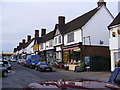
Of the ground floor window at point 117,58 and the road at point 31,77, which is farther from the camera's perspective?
the ground floor window at point 117,58

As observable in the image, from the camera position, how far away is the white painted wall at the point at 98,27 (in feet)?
100

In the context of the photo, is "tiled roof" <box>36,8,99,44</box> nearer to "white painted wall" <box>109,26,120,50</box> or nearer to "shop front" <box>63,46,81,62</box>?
"shop front" <box>63,46,81,62</box>

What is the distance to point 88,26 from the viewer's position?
30562 mm

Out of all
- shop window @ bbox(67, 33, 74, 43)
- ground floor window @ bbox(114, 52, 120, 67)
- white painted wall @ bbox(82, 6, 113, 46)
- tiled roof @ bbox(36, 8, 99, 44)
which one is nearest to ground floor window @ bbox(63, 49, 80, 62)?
shop window @ bbox(67, 33, 74, 43)

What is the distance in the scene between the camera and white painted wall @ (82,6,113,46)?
30500 millimetres

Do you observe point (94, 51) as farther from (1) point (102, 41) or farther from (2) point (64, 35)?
(2) point (64, 35)

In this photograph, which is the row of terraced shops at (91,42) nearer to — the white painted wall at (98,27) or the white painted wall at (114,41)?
the white painted wall at (98,27)

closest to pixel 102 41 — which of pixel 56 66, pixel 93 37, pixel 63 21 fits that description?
pixel 93 37

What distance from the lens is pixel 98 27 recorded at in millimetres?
31219

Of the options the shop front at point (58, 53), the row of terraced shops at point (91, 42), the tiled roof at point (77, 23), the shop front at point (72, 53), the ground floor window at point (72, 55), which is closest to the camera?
the row of terraced shops at point (91, 42)

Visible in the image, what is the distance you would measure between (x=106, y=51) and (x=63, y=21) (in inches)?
571

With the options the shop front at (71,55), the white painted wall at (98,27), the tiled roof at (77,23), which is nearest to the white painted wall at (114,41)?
the white painted wall at (98,27)

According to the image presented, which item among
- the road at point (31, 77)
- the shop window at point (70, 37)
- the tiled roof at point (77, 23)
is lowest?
the road at point (31, 77)

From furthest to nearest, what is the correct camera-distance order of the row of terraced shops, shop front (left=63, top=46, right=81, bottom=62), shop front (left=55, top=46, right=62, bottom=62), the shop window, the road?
shop front (left=55, top=46, right=62, bottom=62) → the shop window → shop front (left=63, top=46, right=81, bottom=62) → the row of terraced shops → the road
